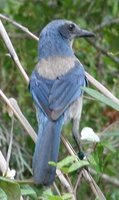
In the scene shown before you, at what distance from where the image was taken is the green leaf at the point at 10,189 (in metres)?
3.32

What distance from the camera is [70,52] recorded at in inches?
216

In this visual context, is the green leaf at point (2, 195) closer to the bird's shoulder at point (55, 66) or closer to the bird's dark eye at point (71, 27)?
the bird's shoulder at point (55, 66)

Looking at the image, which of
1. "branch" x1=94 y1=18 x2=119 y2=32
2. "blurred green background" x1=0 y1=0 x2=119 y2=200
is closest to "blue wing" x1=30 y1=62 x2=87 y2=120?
"blurred green background" x1=0 y1=0 x2=119 y2=200

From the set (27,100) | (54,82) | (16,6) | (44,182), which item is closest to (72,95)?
(54,82)

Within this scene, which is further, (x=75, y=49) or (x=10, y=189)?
(x=75, y=49)

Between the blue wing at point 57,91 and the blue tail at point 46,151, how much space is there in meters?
0.08

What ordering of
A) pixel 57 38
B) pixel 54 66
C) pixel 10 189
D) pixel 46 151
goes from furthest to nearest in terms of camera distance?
pixel 57 38, pixel 54 66, pixel 46 151, pixel 10 189

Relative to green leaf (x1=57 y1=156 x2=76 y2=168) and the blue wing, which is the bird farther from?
green leaf (x1=57 y1=156 x2=76 y2=168)

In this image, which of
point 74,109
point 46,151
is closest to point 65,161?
point 46,151

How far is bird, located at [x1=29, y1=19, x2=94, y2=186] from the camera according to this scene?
4.04 m

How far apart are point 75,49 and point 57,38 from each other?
128cm

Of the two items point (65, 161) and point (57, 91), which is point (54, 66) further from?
point (65, 161)

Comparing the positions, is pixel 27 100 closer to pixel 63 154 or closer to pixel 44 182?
pixel 63 154

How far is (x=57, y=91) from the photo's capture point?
4785 millimetres
